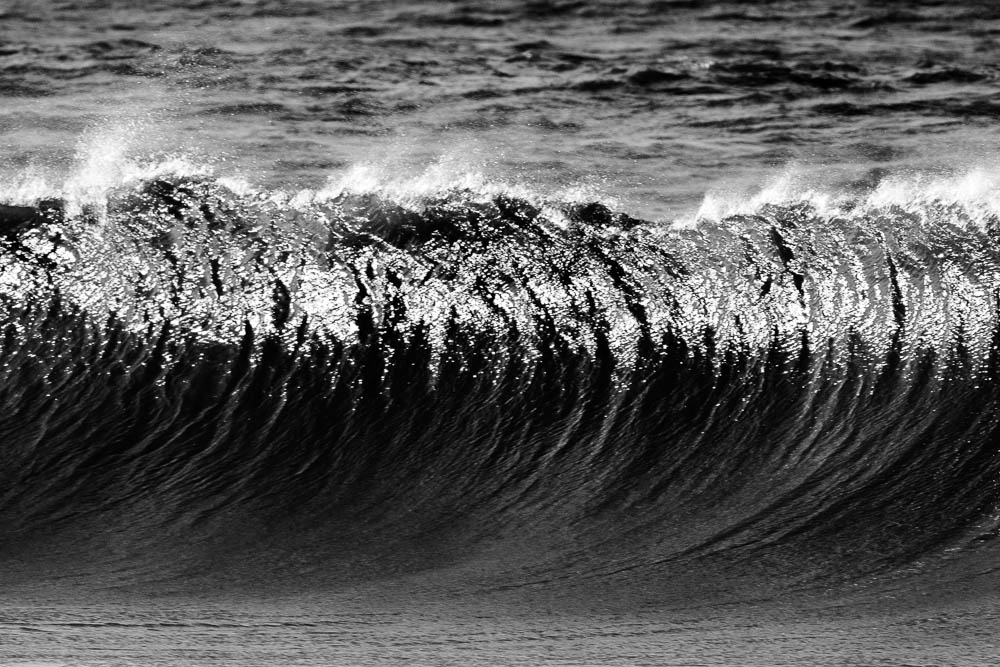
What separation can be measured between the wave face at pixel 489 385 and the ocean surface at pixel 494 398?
0.06 ft

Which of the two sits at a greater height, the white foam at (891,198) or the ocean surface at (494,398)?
the white foam at (891,198)

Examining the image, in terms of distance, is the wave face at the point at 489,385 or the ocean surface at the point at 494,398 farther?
the wave face at the point at 489,385

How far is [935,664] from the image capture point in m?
4.29

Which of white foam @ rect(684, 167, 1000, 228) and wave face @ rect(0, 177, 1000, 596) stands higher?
white foam @ rect(684, 167, 1000, 228)

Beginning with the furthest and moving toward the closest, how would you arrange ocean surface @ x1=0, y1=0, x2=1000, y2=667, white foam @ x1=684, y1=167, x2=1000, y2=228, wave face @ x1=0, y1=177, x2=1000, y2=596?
white foam @ x1=684, y1=167, x2=1000, y2=228, wave face @ x1=0, y1=177, x2=1000, y2=596, ocean surface @ x1=0, y1=0, x2=1000, y2=667

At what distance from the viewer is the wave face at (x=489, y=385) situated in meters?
5.16

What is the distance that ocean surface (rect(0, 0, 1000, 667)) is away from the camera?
4664 millimetres

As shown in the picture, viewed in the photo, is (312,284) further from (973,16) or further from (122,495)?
(973,16)

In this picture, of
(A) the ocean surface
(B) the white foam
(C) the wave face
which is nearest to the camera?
(A) the ocean surface

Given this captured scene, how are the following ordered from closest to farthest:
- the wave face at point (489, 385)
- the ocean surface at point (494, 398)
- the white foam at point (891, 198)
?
1. the ocean surface at point (494, 398)
2. the wave face at point (489, 385)
3. the white foam at point (891, 198)

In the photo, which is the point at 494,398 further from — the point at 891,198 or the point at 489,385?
the point at 891,198

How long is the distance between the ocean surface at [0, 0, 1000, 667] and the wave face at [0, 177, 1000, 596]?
0.02m

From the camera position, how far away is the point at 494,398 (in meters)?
6.08

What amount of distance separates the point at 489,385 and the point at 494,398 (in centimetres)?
10
